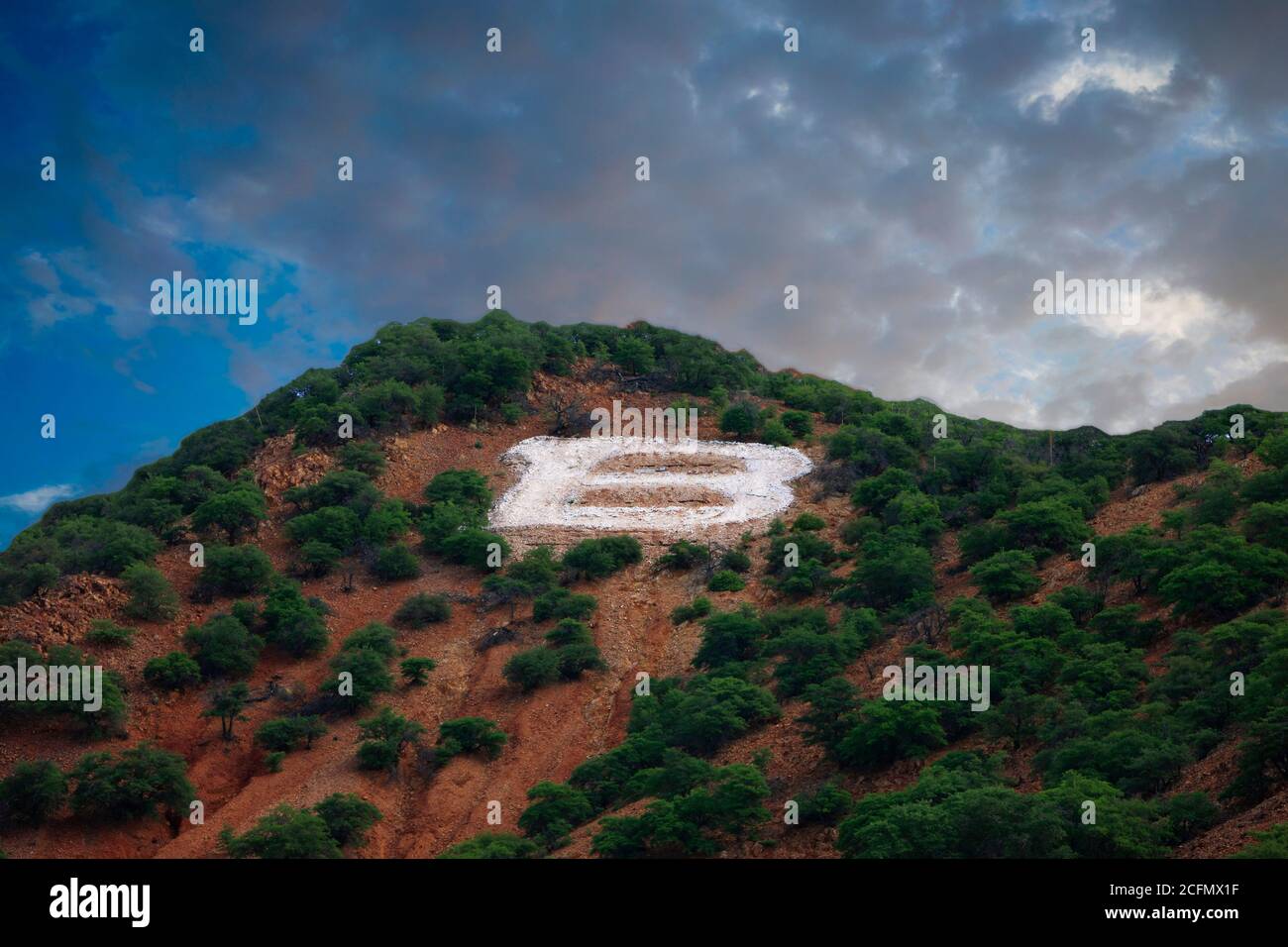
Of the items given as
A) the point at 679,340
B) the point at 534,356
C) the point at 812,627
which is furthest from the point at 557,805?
the point at 679,340

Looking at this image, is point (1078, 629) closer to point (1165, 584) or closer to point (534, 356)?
point (1165, 584)

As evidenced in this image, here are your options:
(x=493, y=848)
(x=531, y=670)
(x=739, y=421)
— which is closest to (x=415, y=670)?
(x=531, y=670)

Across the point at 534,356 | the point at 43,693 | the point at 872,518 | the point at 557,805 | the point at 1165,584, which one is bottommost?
the point at 557,805

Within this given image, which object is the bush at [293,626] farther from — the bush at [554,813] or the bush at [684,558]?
the bush at [684,558]

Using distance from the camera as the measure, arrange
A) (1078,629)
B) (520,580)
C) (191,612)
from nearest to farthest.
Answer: (1078,629)
(191,612)
(520,580)

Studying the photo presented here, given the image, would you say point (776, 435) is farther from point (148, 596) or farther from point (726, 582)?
point (148, 596)

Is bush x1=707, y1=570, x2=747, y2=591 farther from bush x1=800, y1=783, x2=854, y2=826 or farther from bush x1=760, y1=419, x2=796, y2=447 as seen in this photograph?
bush x1=800, y1=783, x2=854, y2=826
